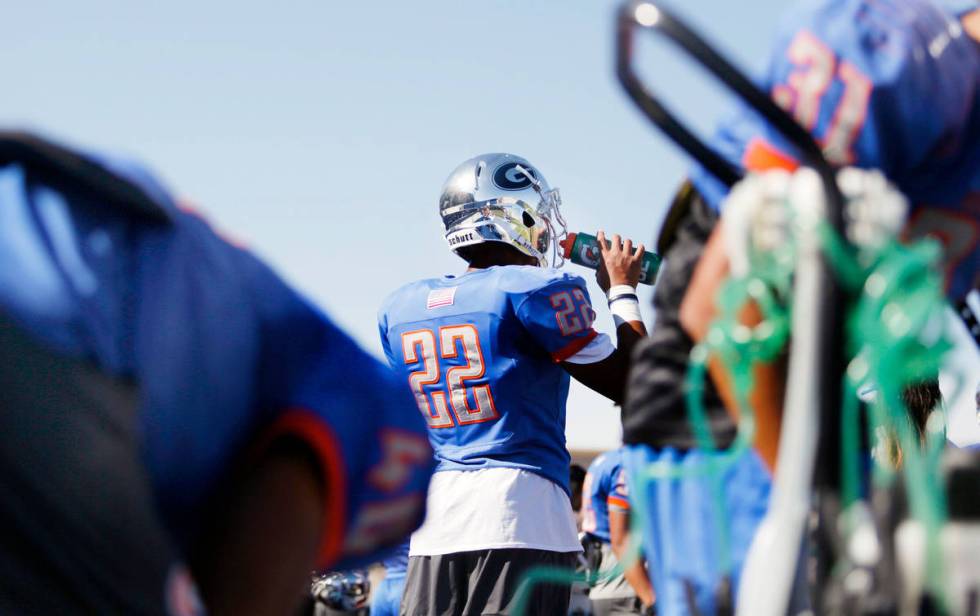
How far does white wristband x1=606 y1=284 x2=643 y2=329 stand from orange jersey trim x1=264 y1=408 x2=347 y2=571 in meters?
2.73

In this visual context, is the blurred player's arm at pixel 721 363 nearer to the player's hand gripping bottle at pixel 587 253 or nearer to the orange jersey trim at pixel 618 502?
the player's hand gripping bottle at pixel 587 253

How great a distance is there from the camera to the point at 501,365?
12.5 feet

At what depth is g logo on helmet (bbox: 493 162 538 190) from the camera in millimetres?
4547

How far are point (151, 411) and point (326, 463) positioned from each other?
264 mm

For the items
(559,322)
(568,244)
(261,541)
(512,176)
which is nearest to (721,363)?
(261,541)

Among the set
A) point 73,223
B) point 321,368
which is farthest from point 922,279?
point 73,223

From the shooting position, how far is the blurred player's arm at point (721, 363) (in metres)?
1.45

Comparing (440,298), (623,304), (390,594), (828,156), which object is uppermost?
(828,156)

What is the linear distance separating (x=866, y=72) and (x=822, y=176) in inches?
11.4

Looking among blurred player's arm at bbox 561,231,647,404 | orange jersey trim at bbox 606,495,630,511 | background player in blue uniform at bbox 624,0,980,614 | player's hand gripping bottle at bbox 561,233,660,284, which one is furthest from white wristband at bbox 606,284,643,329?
background player in blue uniform at bbox 624,0,980,614

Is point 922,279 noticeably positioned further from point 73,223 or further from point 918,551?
point 73,223

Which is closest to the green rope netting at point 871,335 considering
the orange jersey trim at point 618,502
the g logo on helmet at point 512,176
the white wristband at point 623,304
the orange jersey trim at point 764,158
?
the orange jersey trim at point 764,158

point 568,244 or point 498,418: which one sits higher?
point 568,244

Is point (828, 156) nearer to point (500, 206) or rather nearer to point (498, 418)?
point (498, 418)
